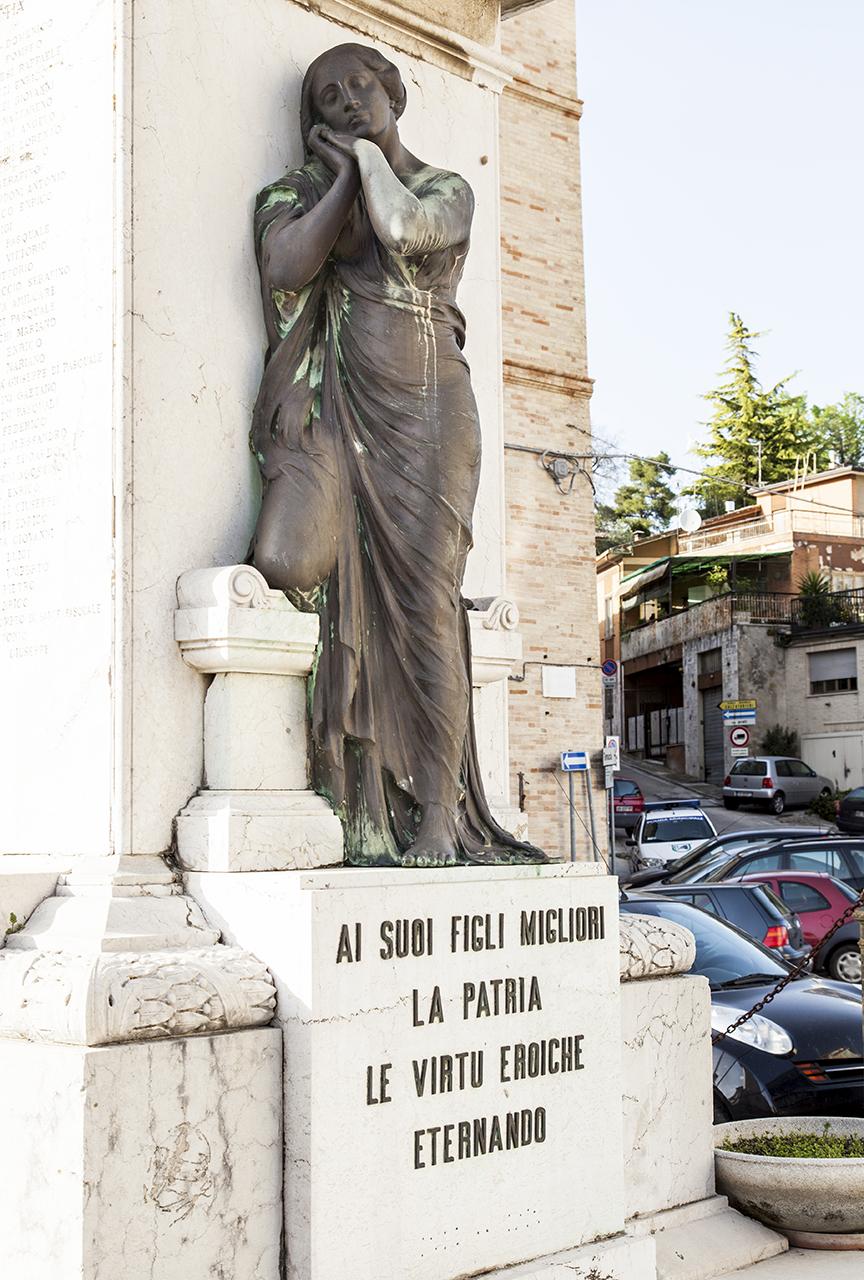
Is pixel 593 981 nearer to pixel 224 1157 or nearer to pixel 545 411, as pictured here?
pixel 224 1157

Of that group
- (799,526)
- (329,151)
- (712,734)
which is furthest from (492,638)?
(799,526)

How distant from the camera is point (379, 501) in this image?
4770mm

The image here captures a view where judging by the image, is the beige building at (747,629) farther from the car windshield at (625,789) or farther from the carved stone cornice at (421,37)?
the carved stone cornice at (421,37)

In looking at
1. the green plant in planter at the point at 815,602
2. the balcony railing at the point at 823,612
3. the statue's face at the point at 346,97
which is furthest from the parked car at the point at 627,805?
the statue's face at the point at 346,97

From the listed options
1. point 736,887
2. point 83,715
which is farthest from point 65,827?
point 736,887

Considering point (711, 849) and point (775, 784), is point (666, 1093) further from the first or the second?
point (775, 784)

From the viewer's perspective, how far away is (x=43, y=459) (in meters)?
4.52

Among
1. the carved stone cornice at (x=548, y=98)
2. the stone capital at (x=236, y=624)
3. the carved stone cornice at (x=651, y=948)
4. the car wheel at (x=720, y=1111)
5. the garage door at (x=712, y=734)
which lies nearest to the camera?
the stone capital at (x=236, y=624)

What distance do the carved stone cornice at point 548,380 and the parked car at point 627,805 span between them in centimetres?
1171

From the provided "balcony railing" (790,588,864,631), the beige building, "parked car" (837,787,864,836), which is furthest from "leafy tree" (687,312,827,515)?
"parked car" (837,787,864,836)

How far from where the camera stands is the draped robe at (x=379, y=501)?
4637mm

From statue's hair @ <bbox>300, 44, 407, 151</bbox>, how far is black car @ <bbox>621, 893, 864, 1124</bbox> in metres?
4.85

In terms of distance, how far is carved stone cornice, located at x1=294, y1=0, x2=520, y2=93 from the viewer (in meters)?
5.25

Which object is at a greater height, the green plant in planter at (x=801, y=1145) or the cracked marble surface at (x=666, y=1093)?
the cracked marble surface at (x=666, y=1093)
